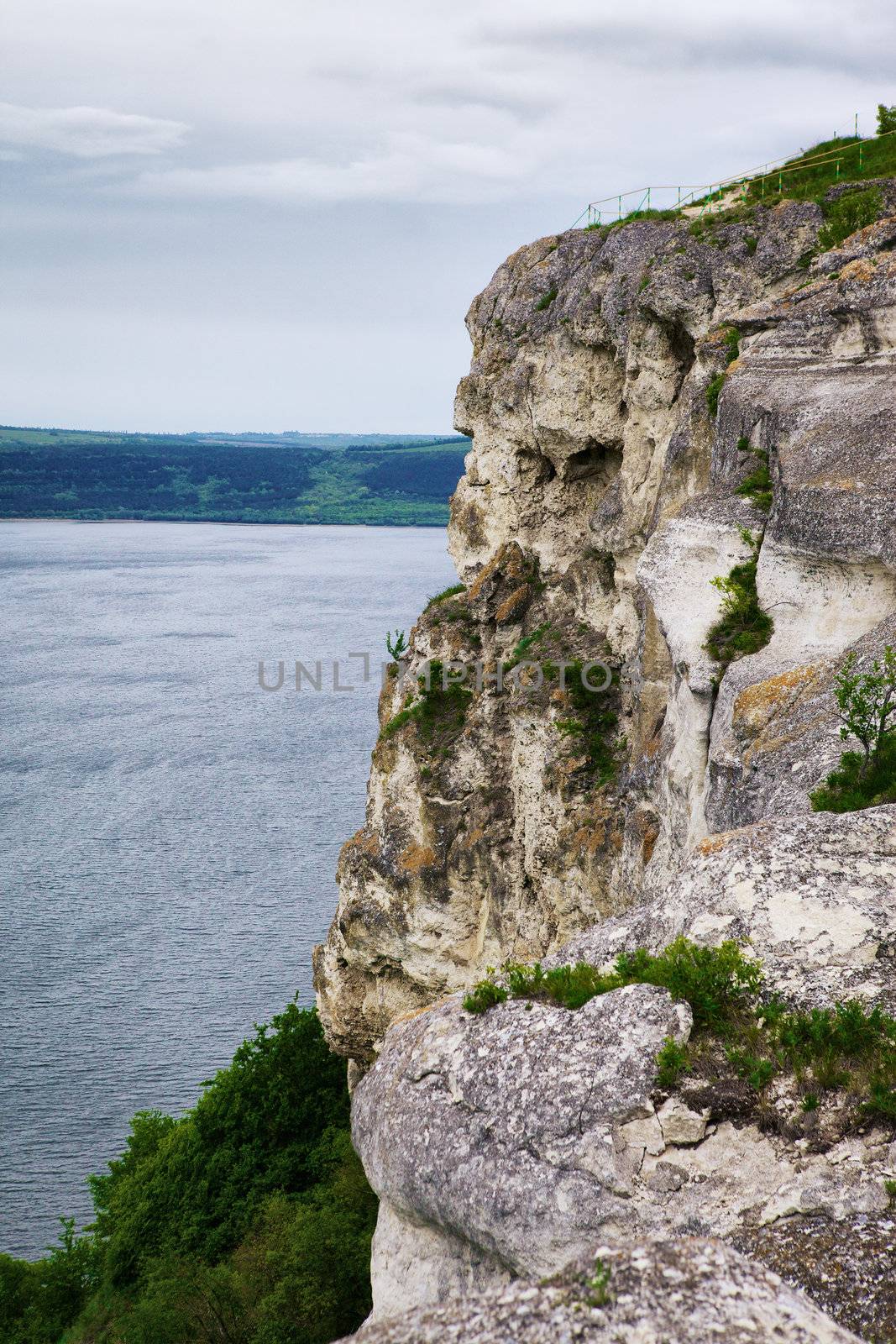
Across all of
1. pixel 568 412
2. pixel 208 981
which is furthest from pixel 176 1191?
pixel 568 412

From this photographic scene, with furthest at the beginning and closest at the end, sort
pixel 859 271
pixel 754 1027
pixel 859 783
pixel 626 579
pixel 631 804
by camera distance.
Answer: pixel 626 579 → pixel 631 804 → pixel 859 271 → pixel 859 783 → pixel 754 1027

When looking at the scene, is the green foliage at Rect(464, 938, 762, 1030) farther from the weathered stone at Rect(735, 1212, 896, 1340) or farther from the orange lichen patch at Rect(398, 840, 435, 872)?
the orange lichen patch at Rect(398, 840, 435, 872)

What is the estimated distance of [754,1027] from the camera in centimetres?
735

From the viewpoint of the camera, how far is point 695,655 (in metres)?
14.6

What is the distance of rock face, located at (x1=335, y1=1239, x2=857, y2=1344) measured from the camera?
4762 millimetres

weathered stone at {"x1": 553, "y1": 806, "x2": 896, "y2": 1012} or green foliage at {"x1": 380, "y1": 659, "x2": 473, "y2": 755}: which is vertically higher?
weathered stone at {"x1": 553, "y1": 806, "x2": 896, "y2": 1012}

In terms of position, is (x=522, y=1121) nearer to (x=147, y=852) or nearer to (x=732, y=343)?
(x=732, y=343)

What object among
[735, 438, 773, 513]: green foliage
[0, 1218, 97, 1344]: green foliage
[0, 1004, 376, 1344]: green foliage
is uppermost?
[735, 438, 773, 513]: green foliage

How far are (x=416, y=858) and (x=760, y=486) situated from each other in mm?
12815

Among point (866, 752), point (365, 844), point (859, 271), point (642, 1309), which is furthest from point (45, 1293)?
point (859, 271)

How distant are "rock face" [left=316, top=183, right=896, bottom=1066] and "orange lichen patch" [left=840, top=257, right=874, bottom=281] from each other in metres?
0.07

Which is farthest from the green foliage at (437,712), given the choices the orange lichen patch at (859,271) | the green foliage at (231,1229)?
the orange lichen patch at (859,271)

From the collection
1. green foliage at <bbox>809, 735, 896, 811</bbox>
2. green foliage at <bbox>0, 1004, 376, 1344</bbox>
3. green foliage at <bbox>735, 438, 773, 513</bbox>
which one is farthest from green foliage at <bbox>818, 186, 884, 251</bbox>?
green foliage at <bbox>0, 1004, 376, 1344</bbox>

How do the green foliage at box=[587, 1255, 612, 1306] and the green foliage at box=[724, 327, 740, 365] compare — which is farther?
the green foliage at box=[724, 327, 740, 365]
